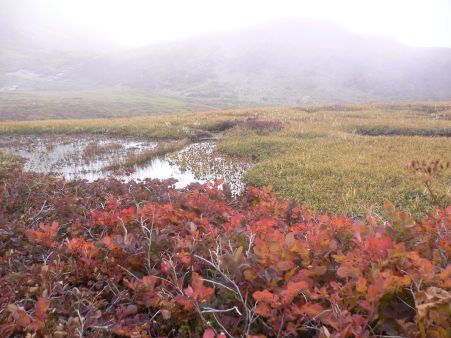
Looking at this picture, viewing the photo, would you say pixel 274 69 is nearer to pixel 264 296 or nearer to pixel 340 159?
pixel 340 159

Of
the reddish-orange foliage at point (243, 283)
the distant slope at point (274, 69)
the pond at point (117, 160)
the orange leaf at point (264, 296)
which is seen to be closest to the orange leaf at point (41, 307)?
the reddish-orange foliage at point (243, 283)

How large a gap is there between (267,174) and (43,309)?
10.1 metres

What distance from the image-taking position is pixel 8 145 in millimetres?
21500

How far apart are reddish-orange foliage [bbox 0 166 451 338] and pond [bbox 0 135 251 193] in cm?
778

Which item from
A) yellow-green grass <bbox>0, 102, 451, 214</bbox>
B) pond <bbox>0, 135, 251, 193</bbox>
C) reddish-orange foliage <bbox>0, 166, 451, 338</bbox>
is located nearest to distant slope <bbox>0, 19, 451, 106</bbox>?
yellow-green grass <bbox>0, 102, 451, 214</bbox>

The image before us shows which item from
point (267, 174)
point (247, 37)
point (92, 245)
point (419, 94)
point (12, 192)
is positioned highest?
point (247, 37)

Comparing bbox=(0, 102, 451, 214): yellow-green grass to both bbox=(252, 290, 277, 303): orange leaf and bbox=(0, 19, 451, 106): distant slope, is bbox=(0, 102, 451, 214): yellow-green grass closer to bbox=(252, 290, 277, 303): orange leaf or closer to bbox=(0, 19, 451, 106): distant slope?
bbox=(252, 290, 277, 303): orange leaf

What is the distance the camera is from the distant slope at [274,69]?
111188 mm

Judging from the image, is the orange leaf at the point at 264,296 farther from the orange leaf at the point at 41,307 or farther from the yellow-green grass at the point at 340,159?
the yellow-green grass at the point at 340,159

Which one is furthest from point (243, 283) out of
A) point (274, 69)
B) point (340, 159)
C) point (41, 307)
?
point (274, 69)

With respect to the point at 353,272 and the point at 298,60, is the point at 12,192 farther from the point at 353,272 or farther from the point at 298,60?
the point at 298,60

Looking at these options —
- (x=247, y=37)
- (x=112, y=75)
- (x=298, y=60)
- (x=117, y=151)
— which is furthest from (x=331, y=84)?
(x=117, y=151)

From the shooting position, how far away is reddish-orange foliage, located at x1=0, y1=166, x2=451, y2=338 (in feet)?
8.35

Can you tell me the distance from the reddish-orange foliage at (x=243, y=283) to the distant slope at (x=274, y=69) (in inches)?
3723
